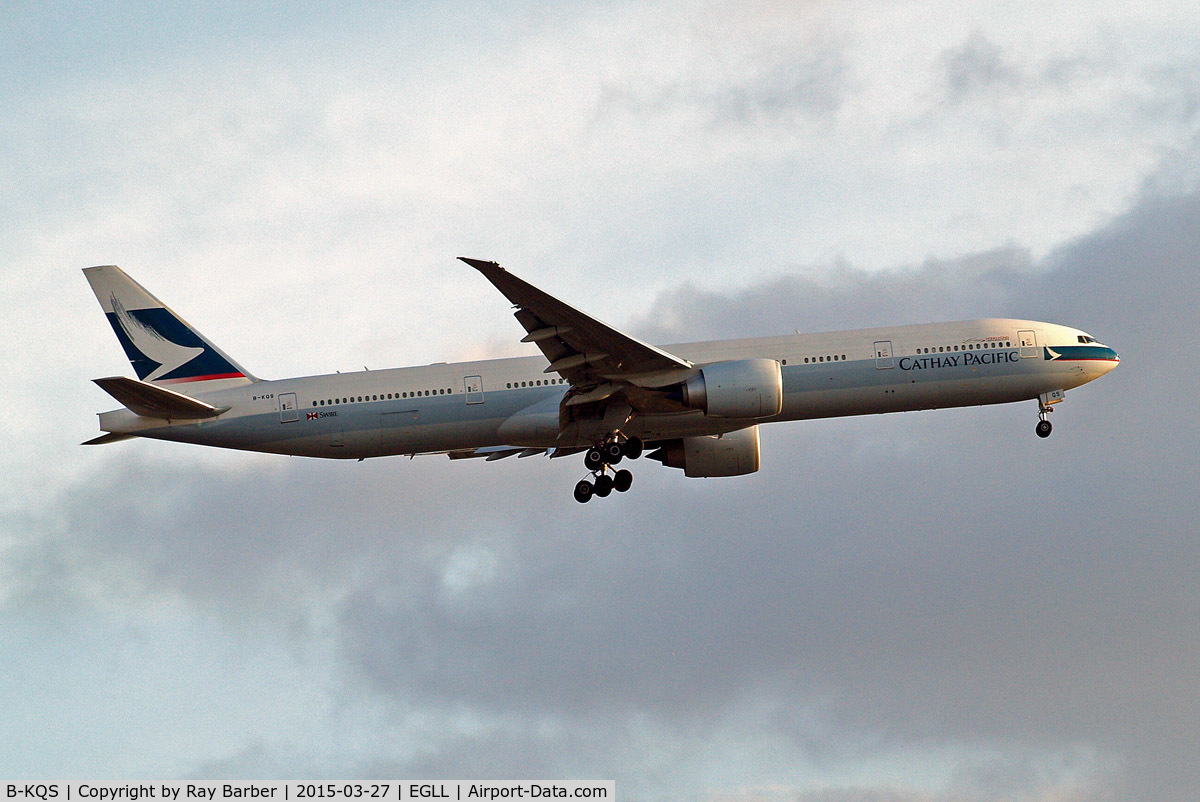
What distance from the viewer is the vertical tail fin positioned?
47594 mm

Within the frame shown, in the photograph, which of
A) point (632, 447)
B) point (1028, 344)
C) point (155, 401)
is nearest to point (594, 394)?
point (632, 447)

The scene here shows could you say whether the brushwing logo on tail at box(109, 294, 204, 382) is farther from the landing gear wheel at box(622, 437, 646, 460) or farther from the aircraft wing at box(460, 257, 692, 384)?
the landing gear wheel at box(622, 437, 646, 460)

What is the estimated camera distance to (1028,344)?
1812 inches

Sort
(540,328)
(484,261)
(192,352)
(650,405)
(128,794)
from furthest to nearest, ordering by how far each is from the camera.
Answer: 1. (192,352)
2. (650,405)
3. (540,328)
4. (484,261)
5. (128,794)

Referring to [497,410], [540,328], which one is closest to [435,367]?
[497,410]

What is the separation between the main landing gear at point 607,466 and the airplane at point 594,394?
6 centimetres

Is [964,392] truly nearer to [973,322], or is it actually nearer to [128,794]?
[973,322]

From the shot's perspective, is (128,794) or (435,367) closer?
(128,794)

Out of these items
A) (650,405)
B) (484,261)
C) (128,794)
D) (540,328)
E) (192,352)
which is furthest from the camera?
(192,352)

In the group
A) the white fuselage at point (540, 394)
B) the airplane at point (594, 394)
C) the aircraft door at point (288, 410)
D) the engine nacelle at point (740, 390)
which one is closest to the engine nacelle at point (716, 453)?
the airplane at point (594, 394)

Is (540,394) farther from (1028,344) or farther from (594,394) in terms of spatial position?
(1028,344)

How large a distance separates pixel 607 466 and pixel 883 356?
10275 millimetres

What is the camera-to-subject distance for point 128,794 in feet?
99.3

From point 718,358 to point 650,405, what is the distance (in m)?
2.83
